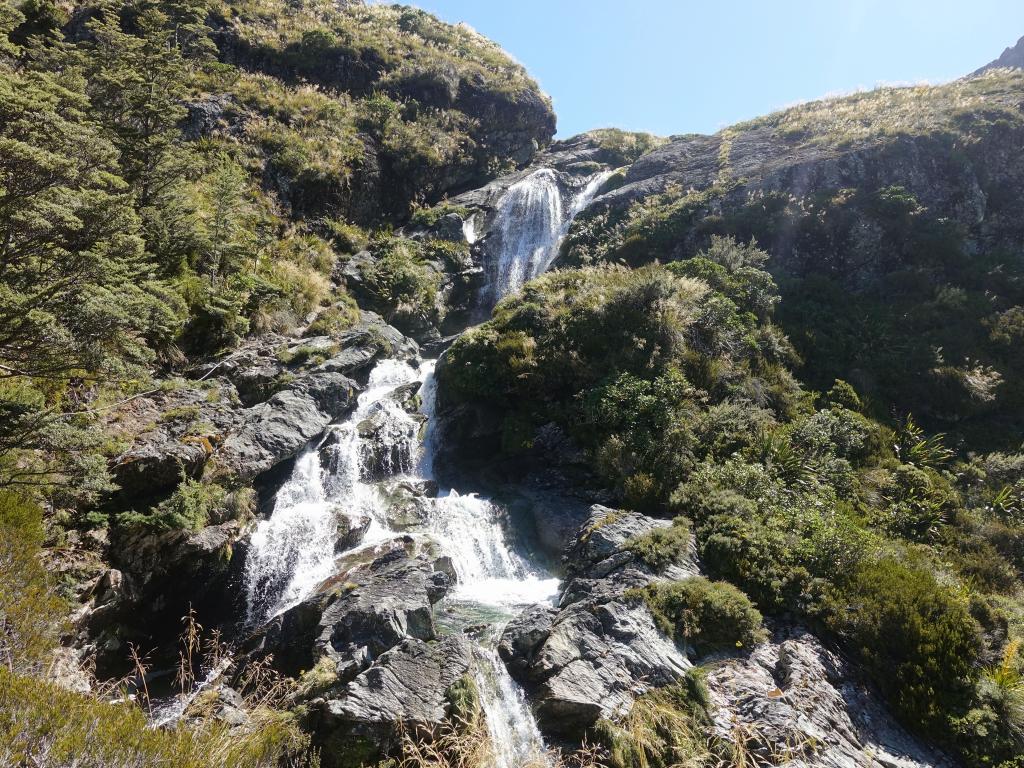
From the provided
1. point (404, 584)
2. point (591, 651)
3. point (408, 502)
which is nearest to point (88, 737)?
point (404, 584)

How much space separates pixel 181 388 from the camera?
12.5m

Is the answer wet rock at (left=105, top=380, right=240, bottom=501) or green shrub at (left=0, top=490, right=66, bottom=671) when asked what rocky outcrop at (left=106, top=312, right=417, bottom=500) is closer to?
wet rock at (left=105, top=380, right=240, bottom=501)

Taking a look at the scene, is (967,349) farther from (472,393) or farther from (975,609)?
(472,393)

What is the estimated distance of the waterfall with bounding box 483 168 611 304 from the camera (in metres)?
25.6

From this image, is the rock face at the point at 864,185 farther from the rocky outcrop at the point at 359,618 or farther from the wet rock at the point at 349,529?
the rocky outcrop at the point at 359,618

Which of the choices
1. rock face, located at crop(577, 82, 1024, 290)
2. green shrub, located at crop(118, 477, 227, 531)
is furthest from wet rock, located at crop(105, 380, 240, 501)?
rock face, located at crop(577, 82, 1024, 290)

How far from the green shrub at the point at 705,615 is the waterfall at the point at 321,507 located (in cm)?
655

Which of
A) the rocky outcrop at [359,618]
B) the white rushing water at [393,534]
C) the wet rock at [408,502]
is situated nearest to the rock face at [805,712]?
the white rushing water at [393,534]

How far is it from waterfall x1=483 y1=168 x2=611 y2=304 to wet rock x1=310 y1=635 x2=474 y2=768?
19.3 metres

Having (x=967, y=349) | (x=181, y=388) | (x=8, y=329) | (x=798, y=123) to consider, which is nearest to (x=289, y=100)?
(x=181, y=388)

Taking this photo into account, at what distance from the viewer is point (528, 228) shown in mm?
27391

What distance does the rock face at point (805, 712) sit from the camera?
6457 mm

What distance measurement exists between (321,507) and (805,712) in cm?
1047

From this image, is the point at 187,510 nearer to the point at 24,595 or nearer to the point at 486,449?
the point at 24,595
